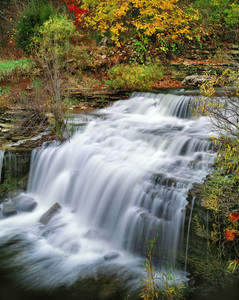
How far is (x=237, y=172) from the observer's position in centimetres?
477

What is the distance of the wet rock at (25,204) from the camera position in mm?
6828

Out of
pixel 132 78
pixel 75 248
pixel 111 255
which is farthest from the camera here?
pixel 132 78

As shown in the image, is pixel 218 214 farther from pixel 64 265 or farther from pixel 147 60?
pixel 147 60

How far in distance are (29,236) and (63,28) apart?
29.0 ft

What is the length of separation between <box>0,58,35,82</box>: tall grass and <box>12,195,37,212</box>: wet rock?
19.9ft

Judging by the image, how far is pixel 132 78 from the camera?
10.7m

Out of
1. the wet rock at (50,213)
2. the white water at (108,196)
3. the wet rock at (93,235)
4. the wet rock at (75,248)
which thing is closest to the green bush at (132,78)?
the white water at (108,196)

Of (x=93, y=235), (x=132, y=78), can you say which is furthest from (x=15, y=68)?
(x=93, y=235)

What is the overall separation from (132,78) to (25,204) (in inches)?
224

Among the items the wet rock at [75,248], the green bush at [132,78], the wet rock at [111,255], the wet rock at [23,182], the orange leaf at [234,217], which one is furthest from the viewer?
the green bush at [132,78]

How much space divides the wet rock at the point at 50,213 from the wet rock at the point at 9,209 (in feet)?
2.38

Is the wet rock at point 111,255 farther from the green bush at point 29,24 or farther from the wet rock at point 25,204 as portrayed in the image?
the green bush at point 29,24

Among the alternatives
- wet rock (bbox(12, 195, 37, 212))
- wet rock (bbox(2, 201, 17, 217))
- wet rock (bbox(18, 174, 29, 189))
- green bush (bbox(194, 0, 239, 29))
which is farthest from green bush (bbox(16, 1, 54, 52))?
wet rock (bbox(2, 201, 17, 217))

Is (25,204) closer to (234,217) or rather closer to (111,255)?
(111,255)
